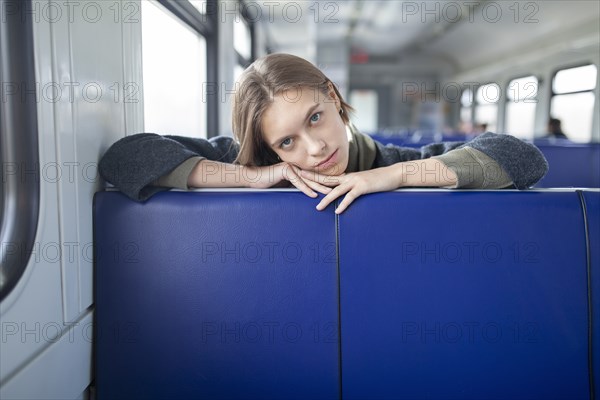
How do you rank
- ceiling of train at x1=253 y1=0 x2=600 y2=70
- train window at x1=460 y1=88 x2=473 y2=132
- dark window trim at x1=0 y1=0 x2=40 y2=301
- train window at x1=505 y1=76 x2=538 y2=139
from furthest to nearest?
train window at x1=460 y1=88 x2=473 y2=132 → train window at x1=505 y1=76 x2=538 y2=139 → ceiling of train at x1=253 y1=0 x2=600 y2=70 → dark window trim at x1=0 y1=0 x2=40 y2=301

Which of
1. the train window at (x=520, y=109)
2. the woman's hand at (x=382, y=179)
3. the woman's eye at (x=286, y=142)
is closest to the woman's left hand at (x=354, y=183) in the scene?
the woman's hand at (x=382, y=179)

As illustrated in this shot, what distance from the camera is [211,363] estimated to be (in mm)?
1213

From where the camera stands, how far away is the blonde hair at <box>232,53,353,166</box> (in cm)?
128

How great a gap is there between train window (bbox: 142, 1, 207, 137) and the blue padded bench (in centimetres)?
81

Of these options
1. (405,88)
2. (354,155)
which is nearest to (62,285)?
(354,155)

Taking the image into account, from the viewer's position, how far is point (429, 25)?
443 inches

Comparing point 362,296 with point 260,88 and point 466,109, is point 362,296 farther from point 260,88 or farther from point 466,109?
point 466,109

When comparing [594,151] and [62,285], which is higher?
[594,151]

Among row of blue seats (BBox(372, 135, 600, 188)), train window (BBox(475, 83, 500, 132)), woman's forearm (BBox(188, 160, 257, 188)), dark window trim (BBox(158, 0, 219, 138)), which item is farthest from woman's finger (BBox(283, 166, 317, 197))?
train window (BBox(475, 83, 500, 132))

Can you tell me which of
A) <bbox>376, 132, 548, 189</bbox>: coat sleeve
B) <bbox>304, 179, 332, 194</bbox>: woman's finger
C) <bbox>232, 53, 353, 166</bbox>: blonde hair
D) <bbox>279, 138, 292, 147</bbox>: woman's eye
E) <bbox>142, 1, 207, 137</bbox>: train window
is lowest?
<bbox>304, 179, 332, 194</bbox>: woman's finger

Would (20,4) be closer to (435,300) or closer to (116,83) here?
(116,83)

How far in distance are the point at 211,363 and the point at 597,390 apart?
958 mm

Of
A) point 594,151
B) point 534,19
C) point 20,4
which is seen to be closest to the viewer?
point 20,4

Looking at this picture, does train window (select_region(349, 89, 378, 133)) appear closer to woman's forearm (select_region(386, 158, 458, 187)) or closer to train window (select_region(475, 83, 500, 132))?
train window (select_region(475, 83, 500, 132))
